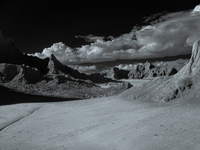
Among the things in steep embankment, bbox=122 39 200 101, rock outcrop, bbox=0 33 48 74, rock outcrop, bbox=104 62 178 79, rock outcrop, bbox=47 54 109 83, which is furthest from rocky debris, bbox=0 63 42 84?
rock outcrop, bbox=104 62 178 79

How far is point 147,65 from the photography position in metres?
123

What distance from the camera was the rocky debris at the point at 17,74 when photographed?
3687 centimetres

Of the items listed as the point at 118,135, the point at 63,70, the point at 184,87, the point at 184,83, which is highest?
the point at 63,70

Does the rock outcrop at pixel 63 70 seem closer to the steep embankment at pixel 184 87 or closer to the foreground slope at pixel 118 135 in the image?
the steep embankment at pixel 184 87

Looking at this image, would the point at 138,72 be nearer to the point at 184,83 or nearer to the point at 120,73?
the point at 120,73

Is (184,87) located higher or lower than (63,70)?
lower

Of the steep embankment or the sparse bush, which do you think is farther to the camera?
the sparse bush

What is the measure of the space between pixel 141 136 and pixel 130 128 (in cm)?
89

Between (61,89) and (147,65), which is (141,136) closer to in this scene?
(61,89)

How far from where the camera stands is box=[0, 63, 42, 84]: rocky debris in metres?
36.9

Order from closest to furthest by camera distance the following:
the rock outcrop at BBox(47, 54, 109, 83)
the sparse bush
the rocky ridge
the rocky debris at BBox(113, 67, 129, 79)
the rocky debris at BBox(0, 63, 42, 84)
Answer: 1. the sparse bush
2. the rocky ridge
3. the rocky debris at BBox(0, 63, 42, 84)
4. the rock outcrop at BBox(47, 54, 109, 83)
5. the rocky debris at BBox(113, 67, 129, 79)

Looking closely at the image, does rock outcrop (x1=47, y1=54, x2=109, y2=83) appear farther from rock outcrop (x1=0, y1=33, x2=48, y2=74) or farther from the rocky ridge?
the rocky ridge

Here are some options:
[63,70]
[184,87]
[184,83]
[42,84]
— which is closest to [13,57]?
[63,70]

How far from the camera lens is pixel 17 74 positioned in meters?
38.3
